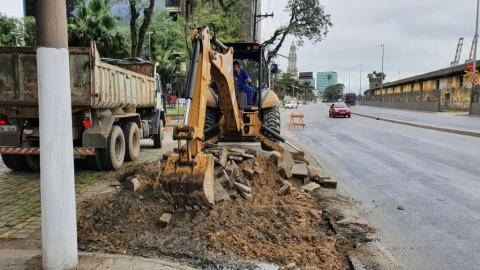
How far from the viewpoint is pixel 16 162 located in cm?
988

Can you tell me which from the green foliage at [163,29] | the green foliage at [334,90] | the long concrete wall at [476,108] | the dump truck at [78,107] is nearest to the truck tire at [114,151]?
the dump truck at [78,107]

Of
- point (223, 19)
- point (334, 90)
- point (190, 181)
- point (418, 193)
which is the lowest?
point (418, 193)

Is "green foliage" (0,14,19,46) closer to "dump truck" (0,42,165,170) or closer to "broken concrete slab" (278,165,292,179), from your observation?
"dump truck" (0,42,165,170)

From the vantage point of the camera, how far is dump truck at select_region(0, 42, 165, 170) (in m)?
8.59

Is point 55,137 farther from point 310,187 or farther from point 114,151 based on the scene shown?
point 114,151

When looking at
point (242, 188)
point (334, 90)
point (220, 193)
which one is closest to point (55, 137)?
point (220, 193)

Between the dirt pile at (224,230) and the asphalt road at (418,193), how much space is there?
67 cm

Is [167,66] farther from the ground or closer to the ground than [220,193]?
farther from the ground

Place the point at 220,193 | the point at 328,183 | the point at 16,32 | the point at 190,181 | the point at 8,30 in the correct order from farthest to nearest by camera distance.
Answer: the point at 8,30 < the point at 16,32 < the point at 328,183 < the point at 220,193 < the point at 190,181

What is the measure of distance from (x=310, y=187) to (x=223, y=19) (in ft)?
76.7

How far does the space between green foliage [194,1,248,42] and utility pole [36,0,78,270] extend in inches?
798

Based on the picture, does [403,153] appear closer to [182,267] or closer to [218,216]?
[218,216]

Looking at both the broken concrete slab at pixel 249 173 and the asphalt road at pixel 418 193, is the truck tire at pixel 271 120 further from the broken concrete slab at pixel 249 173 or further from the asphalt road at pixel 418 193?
the broken concrete slab at pixel 249 173

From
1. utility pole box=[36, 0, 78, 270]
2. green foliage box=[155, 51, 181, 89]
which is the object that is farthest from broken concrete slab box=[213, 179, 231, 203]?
green foliage box=[155, 51, 181, 89]
